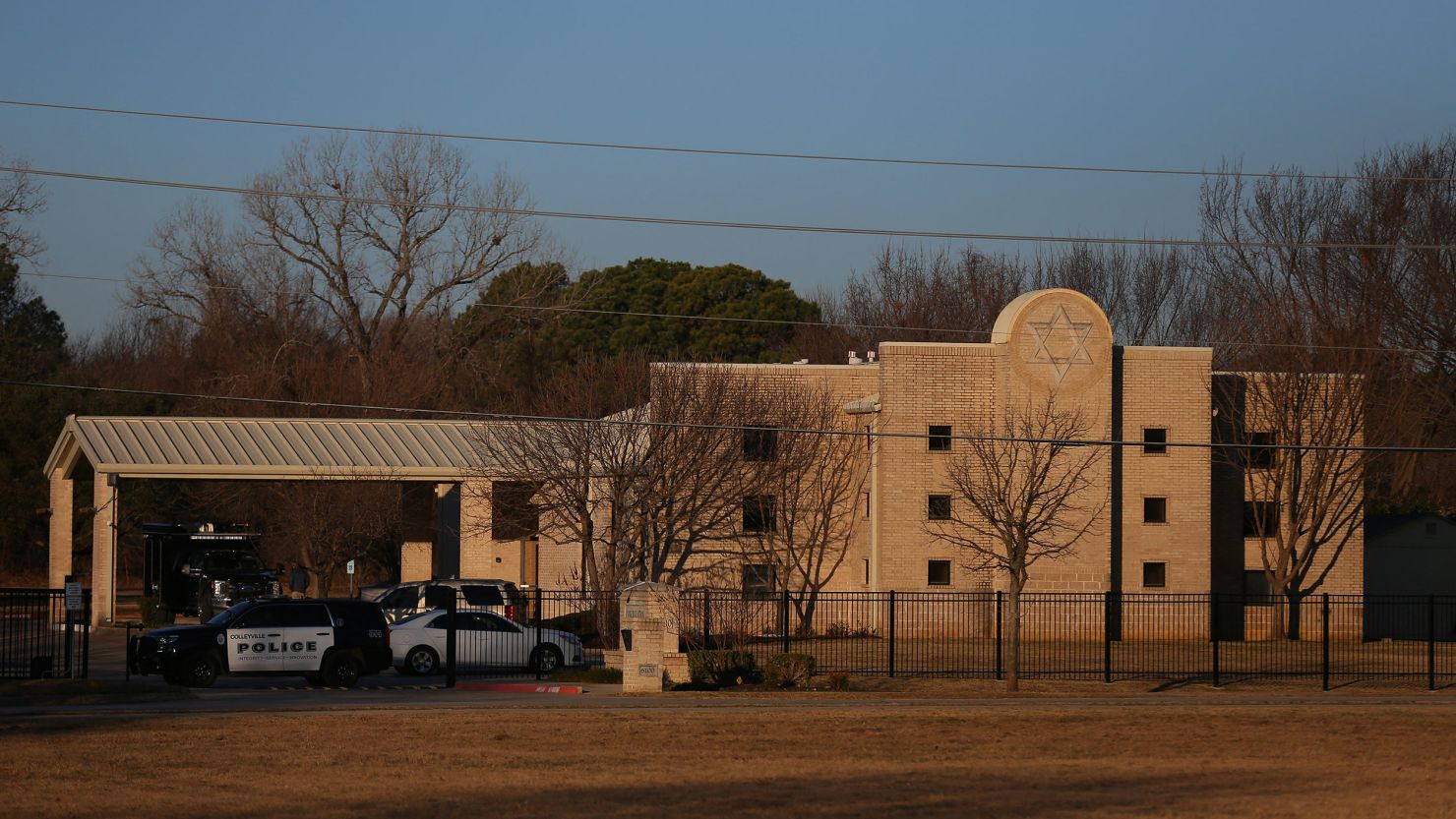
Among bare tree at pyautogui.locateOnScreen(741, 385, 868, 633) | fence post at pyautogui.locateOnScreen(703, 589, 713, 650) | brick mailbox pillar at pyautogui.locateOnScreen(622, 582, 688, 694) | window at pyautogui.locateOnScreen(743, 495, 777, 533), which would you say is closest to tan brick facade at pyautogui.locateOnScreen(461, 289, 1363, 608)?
bare tree at pyautogui.locateOnScreen(741, 385, 868, 633)

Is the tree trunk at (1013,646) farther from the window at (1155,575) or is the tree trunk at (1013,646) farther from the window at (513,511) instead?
the window at (513,511)

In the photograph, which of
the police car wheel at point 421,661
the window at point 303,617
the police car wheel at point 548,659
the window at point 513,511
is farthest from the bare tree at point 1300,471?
the window at point 303,617

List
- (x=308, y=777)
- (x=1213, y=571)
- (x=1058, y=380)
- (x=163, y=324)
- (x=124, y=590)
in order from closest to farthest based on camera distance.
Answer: (x=308, y=777) → (x=1058, y=380) → (x=1213, y=571) → (x=124, y=590) → (x=163, y=324)

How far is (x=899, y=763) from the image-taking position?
61.8 ft

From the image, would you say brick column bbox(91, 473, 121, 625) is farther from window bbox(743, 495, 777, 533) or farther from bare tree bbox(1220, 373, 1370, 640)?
bare tree bbox(1220, 373, 1370, 640)

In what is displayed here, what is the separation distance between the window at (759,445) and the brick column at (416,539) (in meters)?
15.0

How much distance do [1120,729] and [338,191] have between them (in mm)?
52897

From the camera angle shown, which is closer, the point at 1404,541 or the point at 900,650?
the point at 900,650

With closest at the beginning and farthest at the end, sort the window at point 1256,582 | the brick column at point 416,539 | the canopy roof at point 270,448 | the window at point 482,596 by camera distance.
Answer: the window at point 482,596 < the canopy roof at point 270,448 < the window at point 1256,582 < the brick column at point 416,539

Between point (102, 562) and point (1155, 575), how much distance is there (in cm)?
2817

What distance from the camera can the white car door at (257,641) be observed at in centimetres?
2755

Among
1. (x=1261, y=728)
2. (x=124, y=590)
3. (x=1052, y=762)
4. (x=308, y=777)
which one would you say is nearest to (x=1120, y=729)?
(x=1261, y=728)

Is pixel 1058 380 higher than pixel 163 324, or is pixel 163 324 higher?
pixel 163 324

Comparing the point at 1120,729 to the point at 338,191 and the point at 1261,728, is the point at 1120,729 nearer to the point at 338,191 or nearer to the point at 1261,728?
the point at 1261,728
